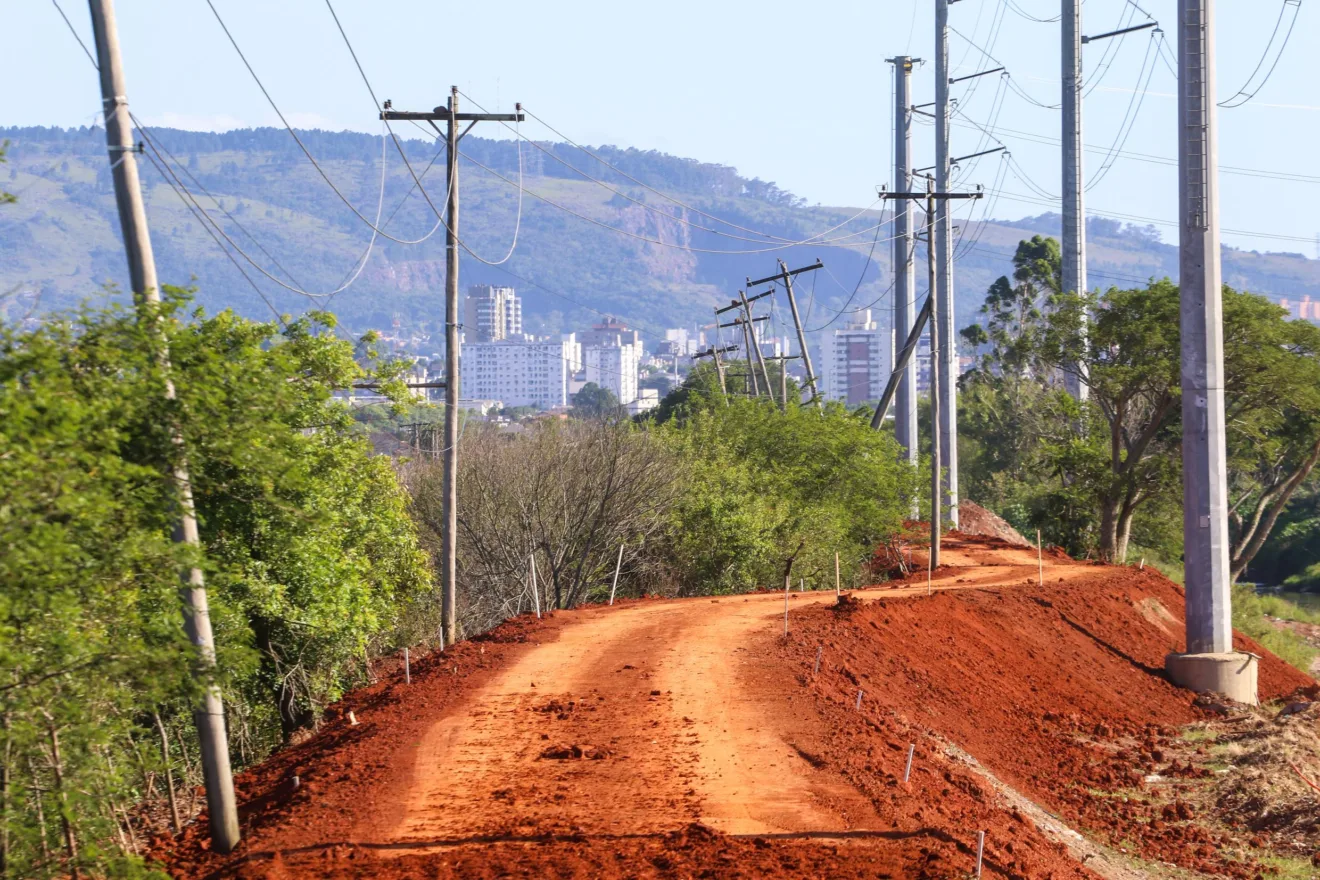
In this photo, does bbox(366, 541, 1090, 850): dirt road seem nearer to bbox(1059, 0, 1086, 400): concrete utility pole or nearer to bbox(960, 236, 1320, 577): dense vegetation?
bbox(960, 236, 1320, 577): dense vegetation

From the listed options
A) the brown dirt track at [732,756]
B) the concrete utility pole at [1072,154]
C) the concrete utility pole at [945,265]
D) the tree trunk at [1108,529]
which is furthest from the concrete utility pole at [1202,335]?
the concrete utility pole at [1072,154]

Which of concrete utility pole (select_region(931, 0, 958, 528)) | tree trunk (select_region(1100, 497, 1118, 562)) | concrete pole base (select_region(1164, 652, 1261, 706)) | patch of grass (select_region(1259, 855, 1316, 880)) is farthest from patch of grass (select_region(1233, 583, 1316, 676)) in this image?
patch of grass (select_region(1259, 855, 1316, 880))

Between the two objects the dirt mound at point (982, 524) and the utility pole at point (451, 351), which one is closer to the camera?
the utility pole at point (451, 351)

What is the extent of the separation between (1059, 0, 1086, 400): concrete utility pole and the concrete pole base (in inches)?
924

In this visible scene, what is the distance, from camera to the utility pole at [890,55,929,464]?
46.1 meters

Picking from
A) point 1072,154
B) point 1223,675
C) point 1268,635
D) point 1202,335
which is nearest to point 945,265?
point 1072,154

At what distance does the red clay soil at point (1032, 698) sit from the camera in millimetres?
15430

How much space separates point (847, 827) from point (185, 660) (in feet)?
18.0

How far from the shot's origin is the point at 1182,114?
23547 millimetres

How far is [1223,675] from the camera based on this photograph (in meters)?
23.9


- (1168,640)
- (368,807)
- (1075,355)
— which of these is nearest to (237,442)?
(368,807)

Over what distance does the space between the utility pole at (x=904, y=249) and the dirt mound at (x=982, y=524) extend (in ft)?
16.5

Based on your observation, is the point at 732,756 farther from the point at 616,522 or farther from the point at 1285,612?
the point at 1285,612

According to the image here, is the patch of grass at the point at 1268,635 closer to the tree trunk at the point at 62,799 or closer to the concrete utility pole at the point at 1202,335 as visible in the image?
the concrete utility pole at the point at 1202,335
